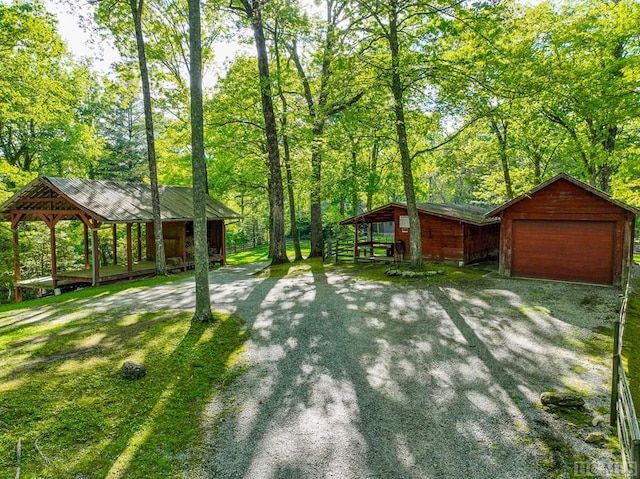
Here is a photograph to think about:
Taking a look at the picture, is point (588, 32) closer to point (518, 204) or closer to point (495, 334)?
point (518, 204)

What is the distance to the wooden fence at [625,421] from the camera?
10.3 feet

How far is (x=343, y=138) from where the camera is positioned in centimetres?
1959

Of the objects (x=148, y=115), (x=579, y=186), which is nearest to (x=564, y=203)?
(x=579, y=186)

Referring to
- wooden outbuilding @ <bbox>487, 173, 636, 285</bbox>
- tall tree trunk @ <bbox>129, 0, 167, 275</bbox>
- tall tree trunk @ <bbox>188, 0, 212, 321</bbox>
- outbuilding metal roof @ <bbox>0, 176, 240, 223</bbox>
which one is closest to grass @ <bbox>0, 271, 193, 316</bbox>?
tall tree trunk @ <bbox>129, 0, 167, 275</bbox>

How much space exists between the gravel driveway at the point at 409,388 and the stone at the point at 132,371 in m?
1.57

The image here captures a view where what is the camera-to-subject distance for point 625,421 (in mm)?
4469

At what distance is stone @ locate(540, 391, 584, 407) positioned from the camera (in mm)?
5445

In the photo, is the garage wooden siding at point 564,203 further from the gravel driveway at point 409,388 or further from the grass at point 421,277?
the gravel driveway at point 409,388

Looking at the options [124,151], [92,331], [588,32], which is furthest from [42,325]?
[124,151]

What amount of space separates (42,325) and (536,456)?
10131mm

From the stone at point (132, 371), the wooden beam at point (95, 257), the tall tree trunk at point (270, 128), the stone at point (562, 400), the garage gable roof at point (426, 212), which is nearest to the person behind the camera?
the stone at point (562, 400)

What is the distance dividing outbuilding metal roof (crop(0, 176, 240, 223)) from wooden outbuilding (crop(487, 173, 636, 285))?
14.6m

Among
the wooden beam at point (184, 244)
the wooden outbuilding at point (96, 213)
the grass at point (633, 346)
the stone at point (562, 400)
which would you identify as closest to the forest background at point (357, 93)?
the wooden outbuilding at point (96, 213)

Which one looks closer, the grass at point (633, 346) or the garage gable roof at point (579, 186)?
the grass at point (633, 346)
